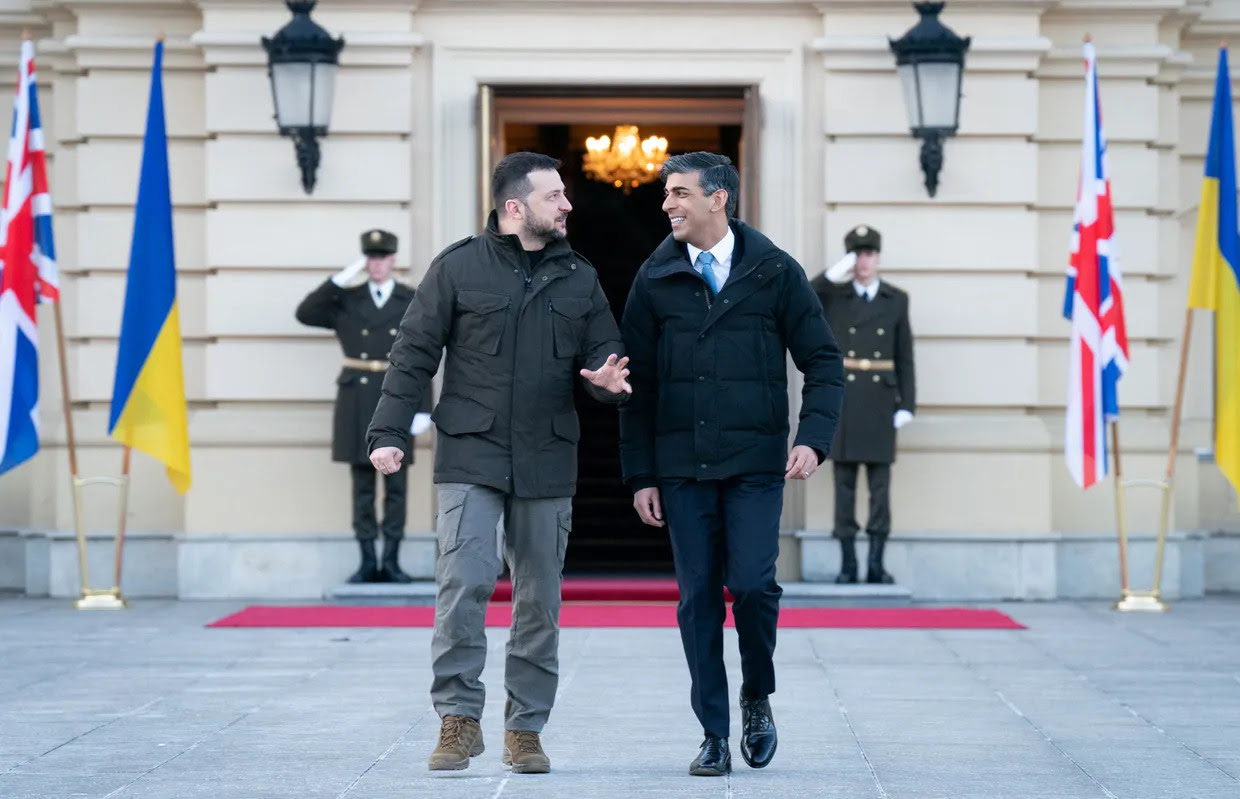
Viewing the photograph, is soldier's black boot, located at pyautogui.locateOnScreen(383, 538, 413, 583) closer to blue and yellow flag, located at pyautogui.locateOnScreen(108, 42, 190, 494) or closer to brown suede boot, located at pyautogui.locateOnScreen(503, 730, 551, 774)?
blue and yellow flag, located at pyautogui.locateOnScreen(108, 42, 190, 494)

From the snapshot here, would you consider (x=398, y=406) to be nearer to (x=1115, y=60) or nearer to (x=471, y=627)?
(x=471, y=627)

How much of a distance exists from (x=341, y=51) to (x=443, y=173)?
90cm

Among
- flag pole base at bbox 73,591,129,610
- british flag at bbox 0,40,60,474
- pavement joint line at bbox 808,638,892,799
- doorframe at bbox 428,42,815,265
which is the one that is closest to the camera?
pavement joint line at bbox 808,638,892,799

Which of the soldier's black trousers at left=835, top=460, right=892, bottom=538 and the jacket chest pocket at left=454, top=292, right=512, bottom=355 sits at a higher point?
the jacket chest pocket at left=454, top=292, right=512, bottom=355

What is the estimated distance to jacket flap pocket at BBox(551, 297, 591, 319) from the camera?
6.01 m

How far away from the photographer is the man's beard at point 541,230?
6.03m

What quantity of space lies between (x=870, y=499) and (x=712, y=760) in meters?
5.60

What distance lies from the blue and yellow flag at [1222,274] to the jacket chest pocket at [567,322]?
19.8 ft

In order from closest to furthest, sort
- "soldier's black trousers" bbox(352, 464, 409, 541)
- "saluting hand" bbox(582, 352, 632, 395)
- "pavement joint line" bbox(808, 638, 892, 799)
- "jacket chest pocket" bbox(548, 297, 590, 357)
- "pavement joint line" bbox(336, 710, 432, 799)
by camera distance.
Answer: "pavement joint line" bbox(336, 710, 432, 799)
"pavement joint line" bbox(808, 638, 892, 799)
"saluting hand" bbox(582, 352, 632, 395)
"jacket chest pocket" bbox(548, 297, 590, 357)
"soldier's black trousers" bbox(352, 464, 409, 541)

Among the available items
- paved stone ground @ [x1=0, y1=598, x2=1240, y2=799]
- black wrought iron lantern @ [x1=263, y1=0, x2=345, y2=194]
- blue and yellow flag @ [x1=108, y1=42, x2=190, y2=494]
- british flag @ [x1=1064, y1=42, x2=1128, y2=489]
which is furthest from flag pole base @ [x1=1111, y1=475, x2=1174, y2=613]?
blue and yellow flag @ [x1=108, y1=42, x2=190, y2=494]

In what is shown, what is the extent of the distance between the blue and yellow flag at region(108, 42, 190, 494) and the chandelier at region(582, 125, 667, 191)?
5.89 m

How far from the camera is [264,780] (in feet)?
18.6

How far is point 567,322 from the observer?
601 centimetres

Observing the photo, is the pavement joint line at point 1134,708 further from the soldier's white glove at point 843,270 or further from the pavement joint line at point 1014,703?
the soldier's white glove at point 843,270
